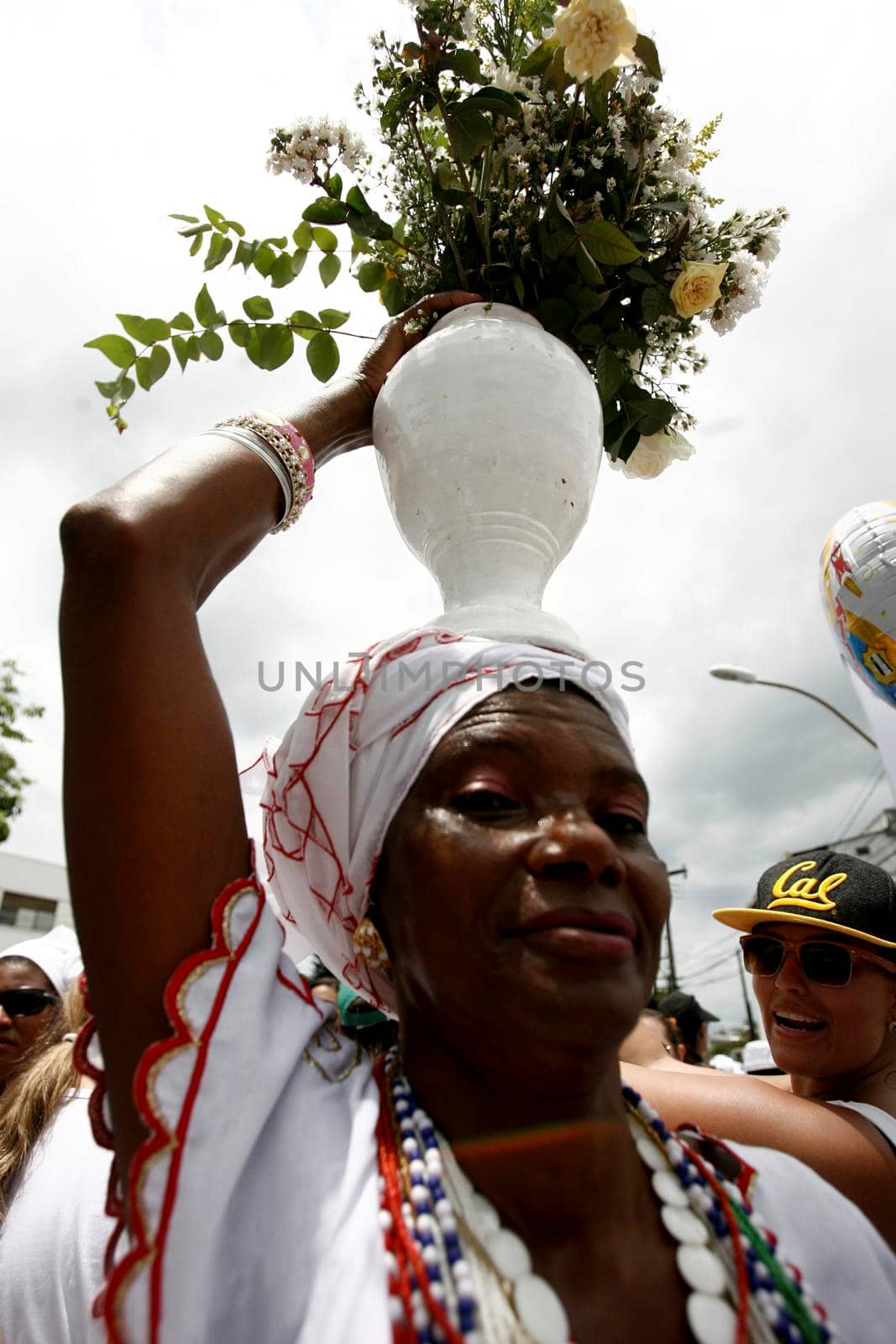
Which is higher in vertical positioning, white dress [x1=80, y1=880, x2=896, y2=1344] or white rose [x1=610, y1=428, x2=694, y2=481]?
white rose [x1=610, y1=428, x2=694, y2=481]

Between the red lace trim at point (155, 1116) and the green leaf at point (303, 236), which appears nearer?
the red lace trim at point (155, 1116)

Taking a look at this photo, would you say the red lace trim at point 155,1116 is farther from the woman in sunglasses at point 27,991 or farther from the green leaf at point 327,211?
the woman in sunglasses at point 27,991

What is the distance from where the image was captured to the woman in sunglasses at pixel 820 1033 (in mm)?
1512

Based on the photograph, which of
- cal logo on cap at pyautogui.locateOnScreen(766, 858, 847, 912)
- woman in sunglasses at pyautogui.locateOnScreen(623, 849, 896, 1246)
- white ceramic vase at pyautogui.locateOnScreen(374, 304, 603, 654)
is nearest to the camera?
woman in sunglasses at pyautogui.locateOnScreen(623, 849, 896, 1246)

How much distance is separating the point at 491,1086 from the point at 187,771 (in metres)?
0.59

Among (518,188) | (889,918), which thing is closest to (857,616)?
(889,918)

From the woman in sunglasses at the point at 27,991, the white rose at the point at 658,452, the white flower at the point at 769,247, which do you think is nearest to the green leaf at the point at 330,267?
the white rose at the point at 658,452

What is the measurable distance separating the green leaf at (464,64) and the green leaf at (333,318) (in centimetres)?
59

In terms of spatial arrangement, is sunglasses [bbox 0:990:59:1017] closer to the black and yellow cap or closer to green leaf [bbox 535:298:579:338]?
the black and yellow cap

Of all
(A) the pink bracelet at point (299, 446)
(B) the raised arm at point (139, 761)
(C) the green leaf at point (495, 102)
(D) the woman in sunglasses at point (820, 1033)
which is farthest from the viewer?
(C) the green leaf at point (495, 102)

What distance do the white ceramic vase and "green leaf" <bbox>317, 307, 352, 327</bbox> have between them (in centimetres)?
49

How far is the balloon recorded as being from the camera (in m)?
2.82

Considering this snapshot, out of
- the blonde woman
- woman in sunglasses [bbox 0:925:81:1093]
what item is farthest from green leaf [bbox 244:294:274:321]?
woman in sunglasses [bbox 0:925:81:1093]

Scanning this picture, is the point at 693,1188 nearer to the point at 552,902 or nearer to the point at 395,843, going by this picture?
the point at 552,902
